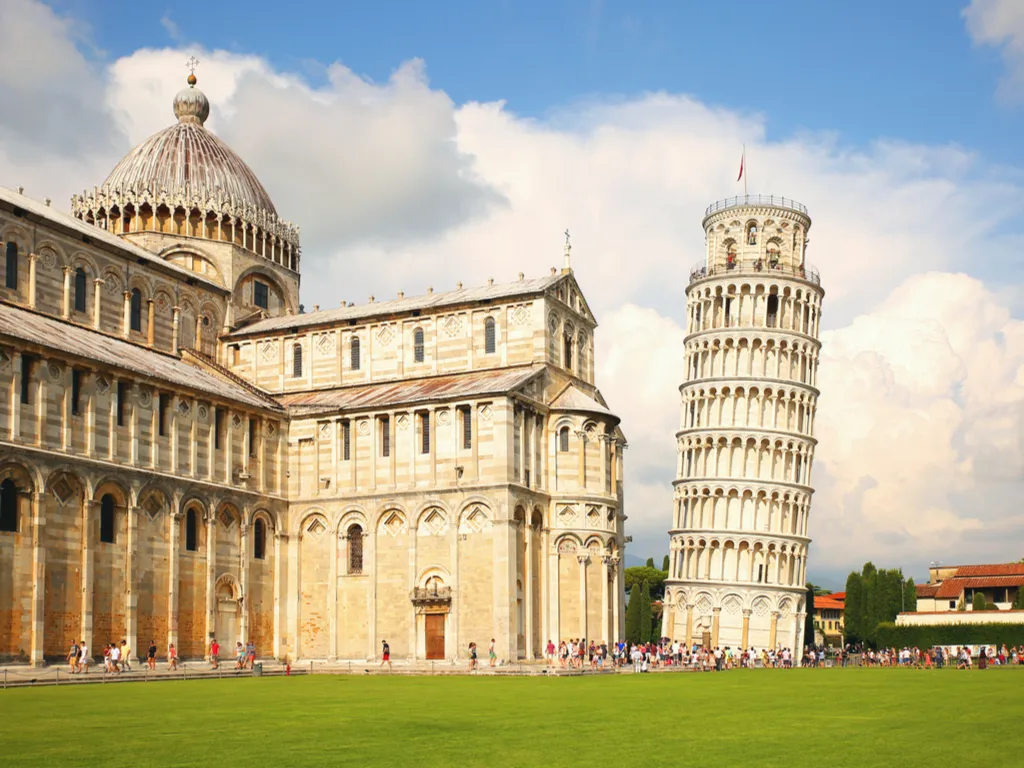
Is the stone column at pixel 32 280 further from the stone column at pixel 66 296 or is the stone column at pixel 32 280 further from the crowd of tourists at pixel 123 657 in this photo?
the crowd of tourists at pixel 123 657

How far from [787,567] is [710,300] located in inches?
849

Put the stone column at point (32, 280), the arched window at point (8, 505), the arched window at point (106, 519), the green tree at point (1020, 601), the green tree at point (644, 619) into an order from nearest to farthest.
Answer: the arched window at point (8, 505) < the arched window at point (106, 519) < the stone column at point (32, 280) < the green tree at point (1020, 601) < the green tree at point (644, 619)

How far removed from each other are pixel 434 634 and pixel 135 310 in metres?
21.7

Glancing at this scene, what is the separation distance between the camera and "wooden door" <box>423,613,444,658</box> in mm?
55625

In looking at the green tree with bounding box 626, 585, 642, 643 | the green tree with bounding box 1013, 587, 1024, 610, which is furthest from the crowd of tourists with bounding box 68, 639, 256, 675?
the green tree with bounding box 1013, 587, 1024, 610

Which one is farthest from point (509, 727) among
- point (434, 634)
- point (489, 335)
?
point (489, 335)

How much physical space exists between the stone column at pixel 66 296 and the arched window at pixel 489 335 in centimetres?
1948

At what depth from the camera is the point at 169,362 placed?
194 feet

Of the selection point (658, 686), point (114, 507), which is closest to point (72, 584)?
point (114, 507)

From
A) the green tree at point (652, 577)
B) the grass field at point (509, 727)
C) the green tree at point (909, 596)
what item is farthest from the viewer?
the green tree at point (652, 577)

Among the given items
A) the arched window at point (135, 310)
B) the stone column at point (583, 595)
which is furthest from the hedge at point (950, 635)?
the arched window at point (135, 310)

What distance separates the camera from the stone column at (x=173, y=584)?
51.1 m

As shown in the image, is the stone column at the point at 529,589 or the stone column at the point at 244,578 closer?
the stone column at the point at 244,578

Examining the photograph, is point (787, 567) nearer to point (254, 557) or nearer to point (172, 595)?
point (254, 557)
